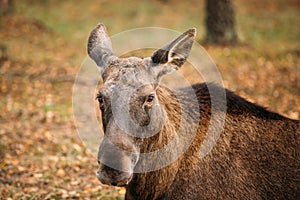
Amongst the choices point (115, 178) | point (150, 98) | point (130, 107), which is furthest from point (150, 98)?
point (115, 178)

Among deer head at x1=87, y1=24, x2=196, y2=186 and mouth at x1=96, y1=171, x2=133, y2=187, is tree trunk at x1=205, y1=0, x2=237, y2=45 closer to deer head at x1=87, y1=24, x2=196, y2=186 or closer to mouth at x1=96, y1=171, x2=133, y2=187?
deer head at x1=87, y1=24, x2=196, y2=186

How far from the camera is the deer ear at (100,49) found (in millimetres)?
4547

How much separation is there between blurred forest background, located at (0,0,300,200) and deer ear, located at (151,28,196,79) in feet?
9.27

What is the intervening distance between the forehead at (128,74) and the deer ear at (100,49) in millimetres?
194

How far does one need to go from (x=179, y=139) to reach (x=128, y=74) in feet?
3.07

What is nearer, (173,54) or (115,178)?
(115,178)

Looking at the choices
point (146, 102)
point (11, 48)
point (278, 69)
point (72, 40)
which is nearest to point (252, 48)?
point (278, 69)

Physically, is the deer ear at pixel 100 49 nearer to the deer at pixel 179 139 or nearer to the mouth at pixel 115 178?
the deer at pixel 179 139

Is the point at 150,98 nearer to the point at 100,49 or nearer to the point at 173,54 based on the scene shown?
the point at 173,54

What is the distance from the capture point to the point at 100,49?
4.69m

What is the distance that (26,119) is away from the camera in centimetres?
975

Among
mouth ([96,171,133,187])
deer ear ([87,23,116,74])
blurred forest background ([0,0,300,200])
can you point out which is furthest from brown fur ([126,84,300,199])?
blurred forest background ([0,0,300,200])

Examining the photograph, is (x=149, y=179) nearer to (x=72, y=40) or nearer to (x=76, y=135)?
(x=76, y=135)

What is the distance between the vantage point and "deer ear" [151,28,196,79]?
163 inches
